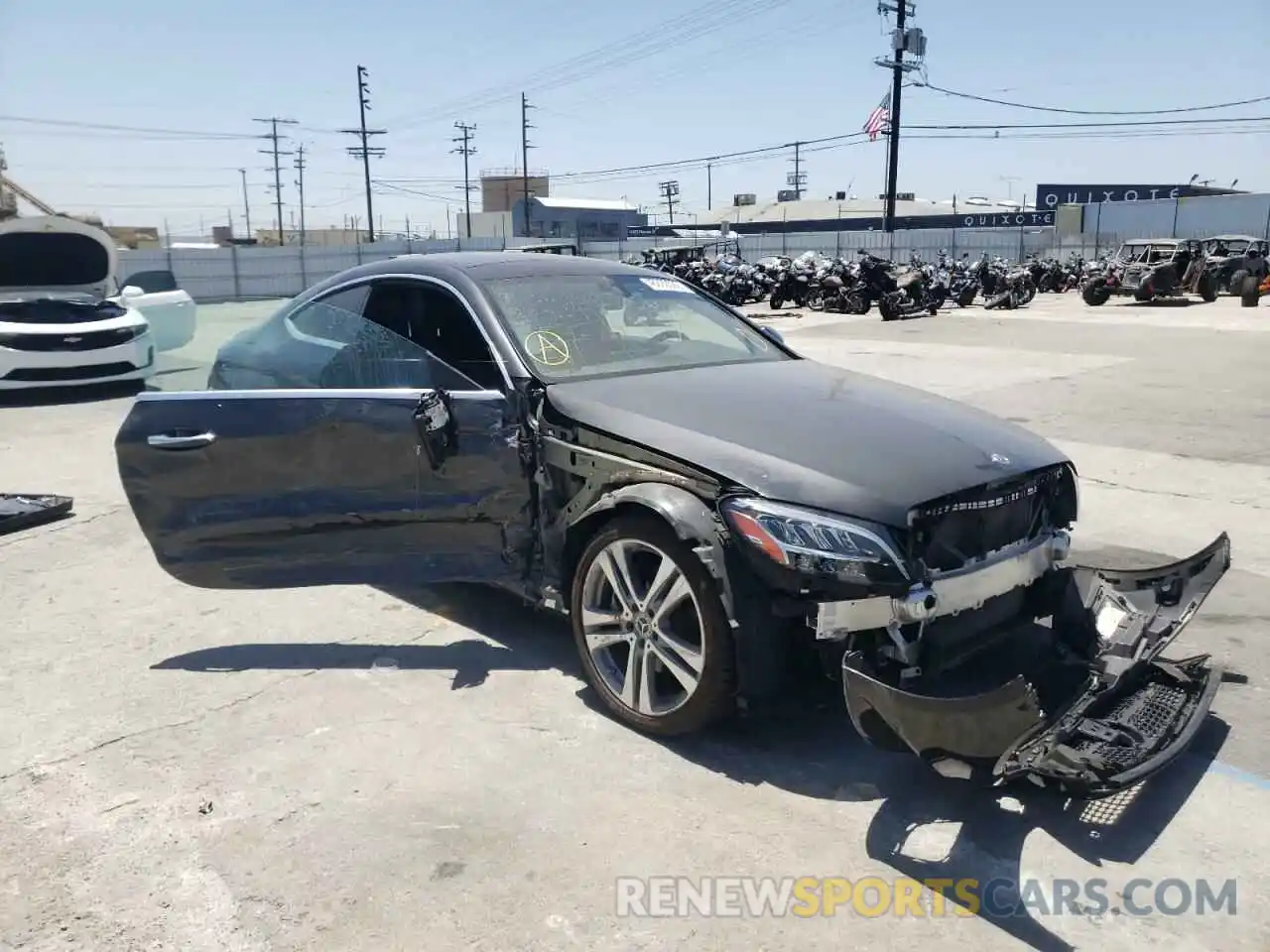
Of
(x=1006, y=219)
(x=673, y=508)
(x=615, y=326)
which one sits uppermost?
(x=1006, y=219)

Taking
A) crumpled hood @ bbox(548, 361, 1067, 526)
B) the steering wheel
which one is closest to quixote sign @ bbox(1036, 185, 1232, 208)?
the steering wheel

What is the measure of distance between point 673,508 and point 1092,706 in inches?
54.9

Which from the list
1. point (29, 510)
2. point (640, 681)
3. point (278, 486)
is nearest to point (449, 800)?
point (640, 681)

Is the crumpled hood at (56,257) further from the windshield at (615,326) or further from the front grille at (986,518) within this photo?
the front grille at (986,518)

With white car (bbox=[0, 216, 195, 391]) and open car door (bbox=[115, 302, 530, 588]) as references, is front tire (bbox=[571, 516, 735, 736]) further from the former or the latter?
white car (bbox=[0, 216, 195, 391])

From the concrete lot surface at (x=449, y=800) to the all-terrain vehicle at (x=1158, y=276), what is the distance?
68.5ft

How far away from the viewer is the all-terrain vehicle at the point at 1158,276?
23.3 meters

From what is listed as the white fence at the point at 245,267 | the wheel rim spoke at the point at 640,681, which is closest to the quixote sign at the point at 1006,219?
the white fence at the point at 245,267

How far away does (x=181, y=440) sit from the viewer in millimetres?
3979

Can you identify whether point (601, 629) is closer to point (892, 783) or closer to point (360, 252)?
point (892, 783)

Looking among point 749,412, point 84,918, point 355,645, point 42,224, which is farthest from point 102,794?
point 42,224

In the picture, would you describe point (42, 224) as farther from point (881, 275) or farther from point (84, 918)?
point (881, 275)

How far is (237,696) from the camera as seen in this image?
3.71 metres

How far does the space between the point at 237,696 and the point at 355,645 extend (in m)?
0.56
